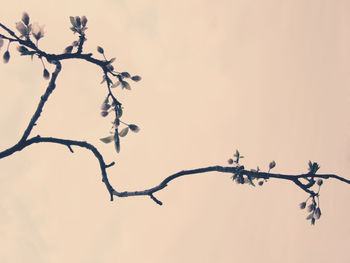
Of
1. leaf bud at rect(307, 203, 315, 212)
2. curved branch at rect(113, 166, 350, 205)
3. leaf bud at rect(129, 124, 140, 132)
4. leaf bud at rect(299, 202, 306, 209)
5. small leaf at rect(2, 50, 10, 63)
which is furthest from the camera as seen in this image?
leaf bud at rect(299, 202, 306, 209)

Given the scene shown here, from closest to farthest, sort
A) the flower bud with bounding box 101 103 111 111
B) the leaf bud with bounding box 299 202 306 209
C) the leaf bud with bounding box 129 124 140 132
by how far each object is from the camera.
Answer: the leaf bud with bounding box 129 124 140 132
the flower bud with bounding box 101 103 111 111
the leaf bud with bounding box 299 202 306 209

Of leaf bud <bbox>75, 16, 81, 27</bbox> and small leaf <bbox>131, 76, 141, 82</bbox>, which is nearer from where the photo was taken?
leaf bud <bbox>75, 16, 81, 27</bbox>

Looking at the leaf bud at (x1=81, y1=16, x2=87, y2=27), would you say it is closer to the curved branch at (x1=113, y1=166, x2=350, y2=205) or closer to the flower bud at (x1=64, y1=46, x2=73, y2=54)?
the flower bud at (x1=64, y1=46, x2=73, y2=54)

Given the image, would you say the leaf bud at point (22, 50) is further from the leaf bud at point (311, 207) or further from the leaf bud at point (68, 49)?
the leaf bud at point (311, 207)

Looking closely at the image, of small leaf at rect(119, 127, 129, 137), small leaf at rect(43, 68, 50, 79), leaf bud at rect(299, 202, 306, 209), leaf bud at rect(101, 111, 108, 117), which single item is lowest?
leaf bud at rect(299, 202, 306, 209)

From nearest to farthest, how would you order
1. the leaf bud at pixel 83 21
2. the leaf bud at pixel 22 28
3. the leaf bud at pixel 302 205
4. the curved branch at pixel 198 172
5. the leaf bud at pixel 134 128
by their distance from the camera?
1. the curved branch at pixel 198 172
2. the leaf bud at pixel 22 28
3. the leaf bud at pixel 83 21
4. the leaf bud at pixel 134 128
5. the leaf bud at pixel 302 205

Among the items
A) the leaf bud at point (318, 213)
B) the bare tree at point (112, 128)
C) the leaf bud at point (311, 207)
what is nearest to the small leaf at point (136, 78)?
the bare tree at point (112, 128)

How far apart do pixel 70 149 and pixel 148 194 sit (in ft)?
4.32

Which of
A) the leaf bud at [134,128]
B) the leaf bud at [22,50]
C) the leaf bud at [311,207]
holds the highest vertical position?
the leaf bud at [22,50]

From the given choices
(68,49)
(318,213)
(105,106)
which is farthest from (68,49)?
(318,213)

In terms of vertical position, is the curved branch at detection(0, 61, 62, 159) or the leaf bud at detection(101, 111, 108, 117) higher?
the leaf bud at detection(101, 111, 108, 117)

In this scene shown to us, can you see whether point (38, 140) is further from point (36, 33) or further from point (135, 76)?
point (135, 76)

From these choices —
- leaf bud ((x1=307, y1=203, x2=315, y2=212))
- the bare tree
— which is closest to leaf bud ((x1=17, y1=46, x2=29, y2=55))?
the bare tree

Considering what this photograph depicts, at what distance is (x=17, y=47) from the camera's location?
14.4 feet
